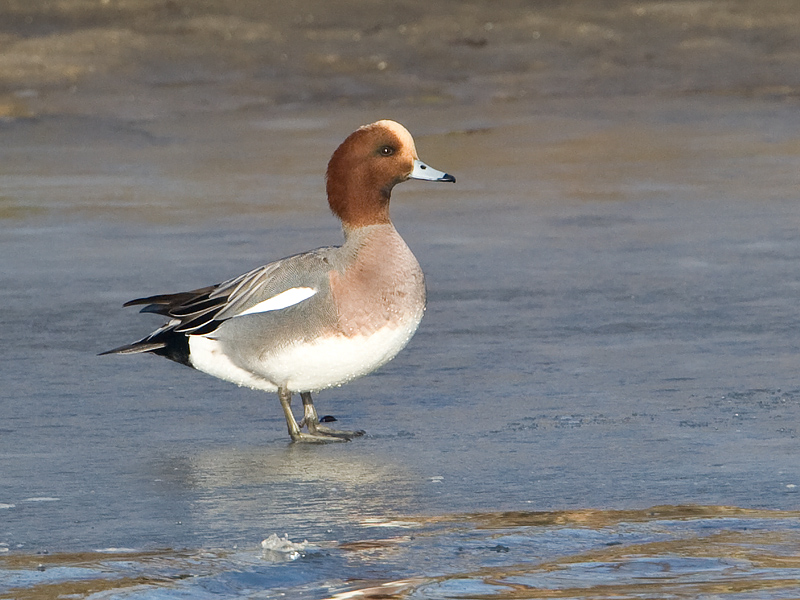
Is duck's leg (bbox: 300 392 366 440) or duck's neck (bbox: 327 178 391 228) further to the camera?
duck's neck (bbox: 327 178 391 228)

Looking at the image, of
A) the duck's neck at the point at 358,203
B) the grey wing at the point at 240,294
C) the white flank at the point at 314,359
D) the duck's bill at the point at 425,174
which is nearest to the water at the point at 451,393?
the white flank at the point at 314,359

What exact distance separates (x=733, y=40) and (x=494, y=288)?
30.9ft

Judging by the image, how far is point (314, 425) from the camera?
5309mm

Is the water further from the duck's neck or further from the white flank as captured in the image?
the duck's neck

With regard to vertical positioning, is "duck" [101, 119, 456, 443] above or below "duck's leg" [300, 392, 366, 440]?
above

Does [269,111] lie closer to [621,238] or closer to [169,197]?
[169,197]

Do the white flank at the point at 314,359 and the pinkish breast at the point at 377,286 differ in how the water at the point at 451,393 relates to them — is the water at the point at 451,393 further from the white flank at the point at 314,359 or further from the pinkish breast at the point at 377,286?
the pinkish breast at the point at 377,286

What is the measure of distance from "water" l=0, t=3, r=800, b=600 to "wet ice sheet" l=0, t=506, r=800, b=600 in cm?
1

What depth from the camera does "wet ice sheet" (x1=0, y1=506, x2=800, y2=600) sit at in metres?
3.58

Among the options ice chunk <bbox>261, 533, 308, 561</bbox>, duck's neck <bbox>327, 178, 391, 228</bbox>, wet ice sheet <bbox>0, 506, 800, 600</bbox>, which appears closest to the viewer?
wet ice sheet <bbox>0, 506, 800, 600</bbox>

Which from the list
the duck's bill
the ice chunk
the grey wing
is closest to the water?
the ice chunk

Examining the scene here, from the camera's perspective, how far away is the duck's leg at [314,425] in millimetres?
5156

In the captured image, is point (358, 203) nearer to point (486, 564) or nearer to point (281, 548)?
point (281, 548)

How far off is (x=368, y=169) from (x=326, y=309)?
2.09ft
